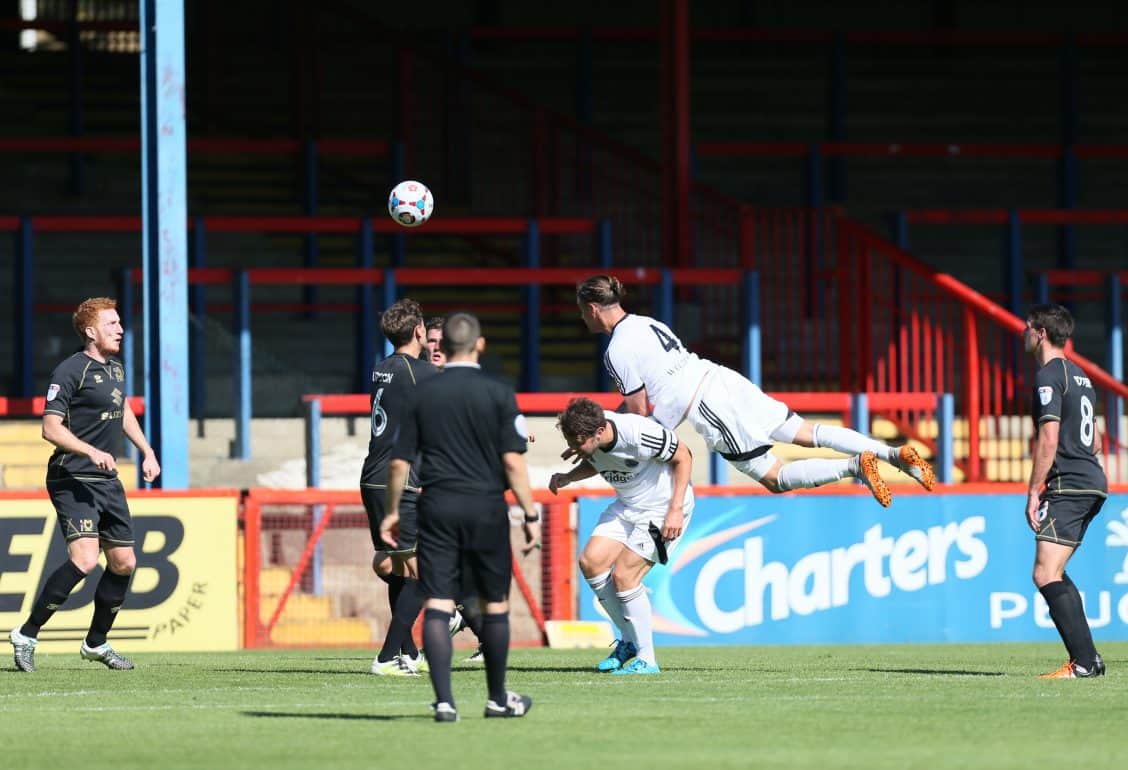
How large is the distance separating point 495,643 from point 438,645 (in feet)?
0.89

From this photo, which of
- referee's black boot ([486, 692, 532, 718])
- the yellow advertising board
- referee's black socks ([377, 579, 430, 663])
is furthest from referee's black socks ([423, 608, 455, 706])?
the yellow advertising board

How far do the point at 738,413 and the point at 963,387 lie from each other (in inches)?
223

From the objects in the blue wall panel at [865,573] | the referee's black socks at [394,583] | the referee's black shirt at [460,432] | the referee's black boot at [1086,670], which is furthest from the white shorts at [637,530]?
the blue wall panel at [865,573]

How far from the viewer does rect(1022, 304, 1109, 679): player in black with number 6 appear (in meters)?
11.8

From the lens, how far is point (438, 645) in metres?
9.32

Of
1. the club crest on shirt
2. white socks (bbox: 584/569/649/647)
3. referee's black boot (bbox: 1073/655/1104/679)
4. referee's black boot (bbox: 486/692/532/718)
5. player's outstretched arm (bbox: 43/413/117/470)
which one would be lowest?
referee's black boot (bbox: 1073/655/1104/679)

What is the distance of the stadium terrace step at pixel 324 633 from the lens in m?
15.9

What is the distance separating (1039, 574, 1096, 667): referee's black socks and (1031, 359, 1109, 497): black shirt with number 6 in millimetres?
544

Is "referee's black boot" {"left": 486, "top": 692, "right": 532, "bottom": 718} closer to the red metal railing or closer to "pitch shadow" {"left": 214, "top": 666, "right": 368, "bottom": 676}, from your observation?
"pitch shadow" {"left": 214, "top": 666, "right": 368, "bottom": 676}

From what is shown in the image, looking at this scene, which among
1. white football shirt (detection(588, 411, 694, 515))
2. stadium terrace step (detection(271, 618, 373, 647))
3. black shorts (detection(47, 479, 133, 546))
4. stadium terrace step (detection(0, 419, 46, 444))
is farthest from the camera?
stadium terrace step (detection(0, 419, 46, 444))

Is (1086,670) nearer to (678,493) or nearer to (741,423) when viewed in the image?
(678,493)

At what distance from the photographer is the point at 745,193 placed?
27781 millimetres

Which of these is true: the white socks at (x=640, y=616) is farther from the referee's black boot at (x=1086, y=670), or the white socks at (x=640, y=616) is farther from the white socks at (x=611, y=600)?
the referee's black boot at (x=1086, y=670)

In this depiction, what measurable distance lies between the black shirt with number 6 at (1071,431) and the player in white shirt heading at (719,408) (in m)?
0.95
